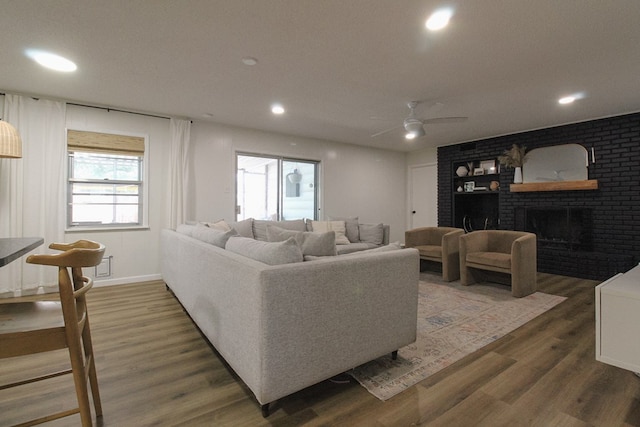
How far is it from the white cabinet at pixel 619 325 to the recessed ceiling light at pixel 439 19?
1.96 m

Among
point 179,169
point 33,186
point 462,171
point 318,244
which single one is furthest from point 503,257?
point 33,186

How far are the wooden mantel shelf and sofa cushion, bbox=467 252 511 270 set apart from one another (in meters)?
1.75

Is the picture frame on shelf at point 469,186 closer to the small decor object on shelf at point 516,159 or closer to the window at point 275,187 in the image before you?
the small decor object on shelf at point 516,159

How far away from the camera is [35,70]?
2949mm

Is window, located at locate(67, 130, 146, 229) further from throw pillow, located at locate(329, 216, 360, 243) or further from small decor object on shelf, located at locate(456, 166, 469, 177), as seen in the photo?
small decor object on shelf, located at locate(456, 166, 469, 177)

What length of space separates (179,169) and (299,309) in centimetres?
374

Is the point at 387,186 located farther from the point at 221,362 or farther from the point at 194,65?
the point at 221,362

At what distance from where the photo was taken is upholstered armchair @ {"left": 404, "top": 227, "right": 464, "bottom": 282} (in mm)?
4211

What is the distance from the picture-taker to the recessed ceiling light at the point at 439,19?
206cm

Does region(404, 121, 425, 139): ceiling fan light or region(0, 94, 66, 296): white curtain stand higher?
region(404, 121, 425, 139): ceiling fan light

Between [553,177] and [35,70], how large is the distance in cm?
700

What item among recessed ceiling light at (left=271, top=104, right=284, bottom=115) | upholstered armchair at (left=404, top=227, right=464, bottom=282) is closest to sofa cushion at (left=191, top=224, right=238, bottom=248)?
recessed ceiling light at (left=271, top=104, right=284, bottom=115)

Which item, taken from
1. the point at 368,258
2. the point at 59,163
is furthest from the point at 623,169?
the point at 59,163

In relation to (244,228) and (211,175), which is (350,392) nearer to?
(244,228)
